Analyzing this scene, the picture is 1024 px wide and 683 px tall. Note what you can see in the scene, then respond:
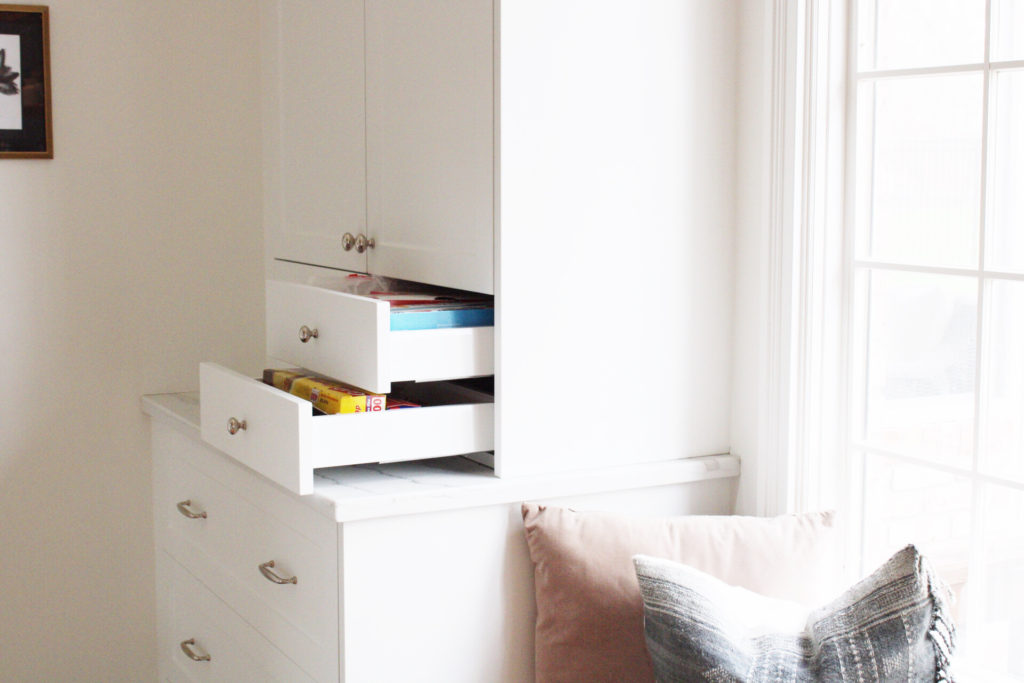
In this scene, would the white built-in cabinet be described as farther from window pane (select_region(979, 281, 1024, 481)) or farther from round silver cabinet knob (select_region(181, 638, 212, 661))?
window pane (select_region(979, 281, 1024, 481))

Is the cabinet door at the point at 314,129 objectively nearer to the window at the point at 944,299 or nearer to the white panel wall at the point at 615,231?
the white panel wall at the point at 615,231

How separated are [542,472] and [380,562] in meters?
0.29

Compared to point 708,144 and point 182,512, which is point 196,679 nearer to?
point 182,512

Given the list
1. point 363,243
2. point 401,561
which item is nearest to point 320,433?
point 401,561

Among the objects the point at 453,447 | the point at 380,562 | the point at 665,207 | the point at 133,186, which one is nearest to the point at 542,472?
the point at 453,447

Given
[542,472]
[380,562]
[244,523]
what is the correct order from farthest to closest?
[244,523]
[542,472]
[380,562]

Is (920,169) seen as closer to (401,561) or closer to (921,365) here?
(921,365)

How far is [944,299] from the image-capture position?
5.27 ft

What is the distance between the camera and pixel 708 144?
5.94 feet

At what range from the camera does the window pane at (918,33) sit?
1.55 m

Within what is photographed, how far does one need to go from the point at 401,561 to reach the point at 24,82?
133 centimetres

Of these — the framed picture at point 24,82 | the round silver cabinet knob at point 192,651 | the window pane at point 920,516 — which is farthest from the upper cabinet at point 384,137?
the round silver cabinet knob at point 192,651

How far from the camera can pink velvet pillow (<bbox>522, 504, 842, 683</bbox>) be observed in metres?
1.59

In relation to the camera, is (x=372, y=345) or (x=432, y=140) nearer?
(x=372, y=345)
